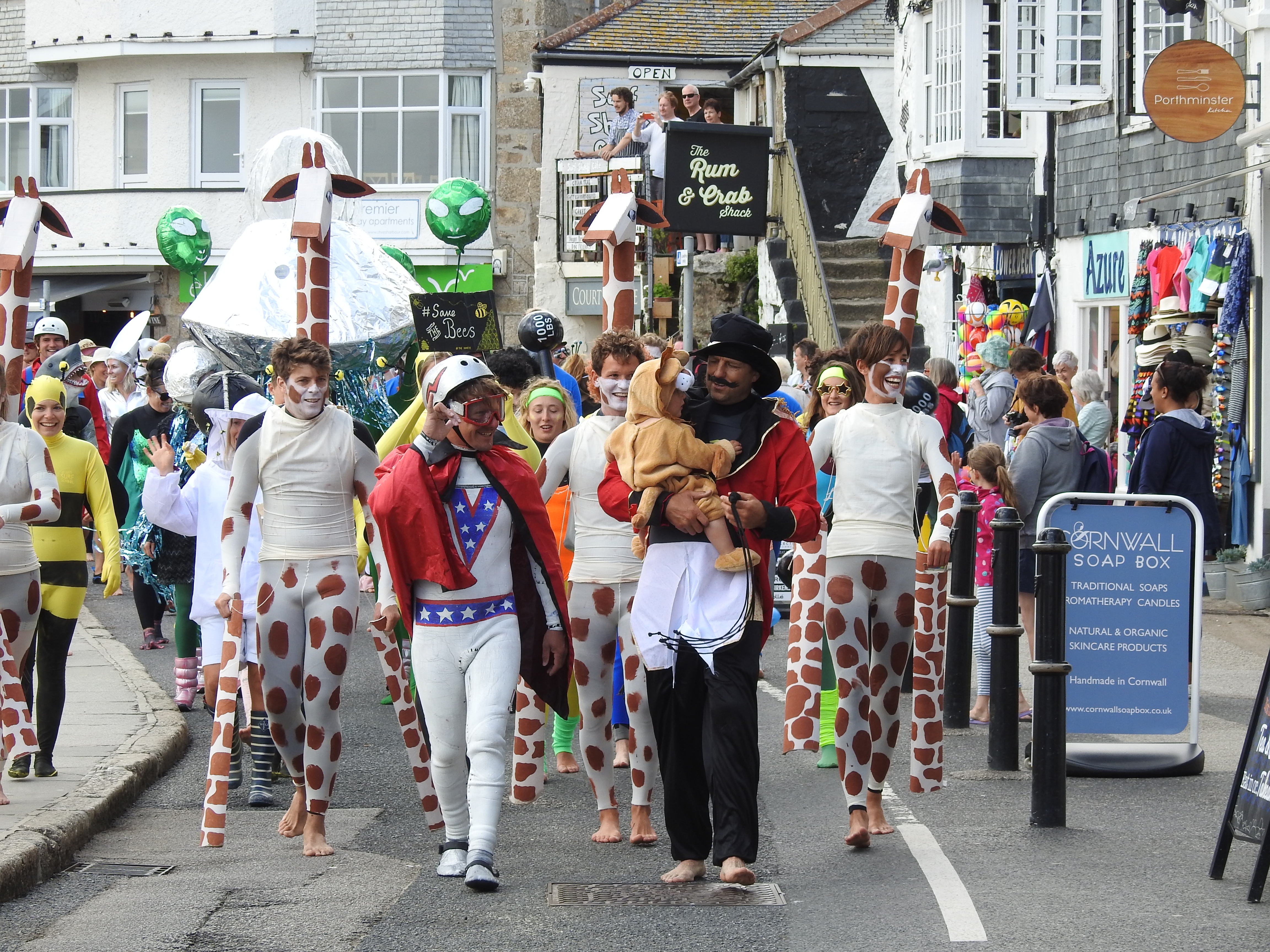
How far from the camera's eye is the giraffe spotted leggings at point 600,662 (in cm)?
762

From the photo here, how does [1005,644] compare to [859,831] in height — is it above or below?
above

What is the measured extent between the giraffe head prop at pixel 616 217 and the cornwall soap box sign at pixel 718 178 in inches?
332

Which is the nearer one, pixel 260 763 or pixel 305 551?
pixel 305 551

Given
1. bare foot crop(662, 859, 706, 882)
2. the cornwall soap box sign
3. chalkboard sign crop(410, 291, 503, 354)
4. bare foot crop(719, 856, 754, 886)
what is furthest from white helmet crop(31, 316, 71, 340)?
bare foot crop(719, 856, 754, 886)

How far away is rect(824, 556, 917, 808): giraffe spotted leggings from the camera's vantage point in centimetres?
738

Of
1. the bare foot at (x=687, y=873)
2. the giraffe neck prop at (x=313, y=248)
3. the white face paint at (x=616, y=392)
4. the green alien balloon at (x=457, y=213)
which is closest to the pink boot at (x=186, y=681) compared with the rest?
the giraffe neck prop at (x=313, y=248)

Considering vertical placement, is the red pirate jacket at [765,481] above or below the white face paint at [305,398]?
below

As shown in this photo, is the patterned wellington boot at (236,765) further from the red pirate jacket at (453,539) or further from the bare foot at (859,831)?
Result: the bare foot at (859,831)

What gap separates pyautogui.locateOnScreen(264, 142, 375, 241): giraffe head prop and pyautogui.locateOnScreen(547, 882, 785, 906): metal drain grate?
348cm

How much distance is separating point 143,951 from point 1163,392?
7103mm

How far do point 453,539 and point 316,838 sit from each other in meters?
1.49

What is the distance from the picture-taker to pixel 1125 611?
869cm

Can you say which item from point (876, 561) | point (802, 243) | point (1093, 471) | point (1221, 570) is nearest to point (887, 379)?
point (876, 561)

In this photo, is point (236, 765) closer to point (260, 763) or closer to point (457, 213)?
point (260, 763)
